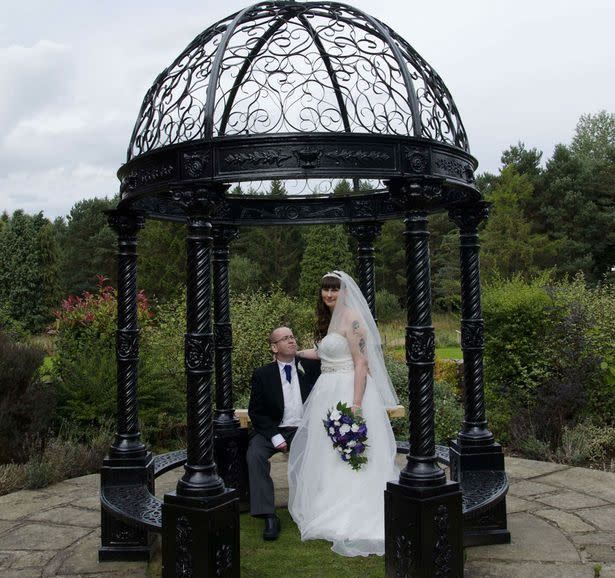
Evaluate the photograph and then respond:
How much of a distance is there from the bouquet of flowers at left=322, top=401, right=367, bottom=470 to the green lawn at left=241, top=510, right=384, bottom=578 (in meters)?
0.72

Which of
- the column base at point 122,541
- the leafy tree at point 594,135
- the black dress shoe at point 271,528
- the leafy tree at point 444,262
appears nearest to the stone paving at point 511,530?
the column base at point 122,541

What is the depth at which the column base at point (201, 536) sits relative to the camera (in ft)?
13.4

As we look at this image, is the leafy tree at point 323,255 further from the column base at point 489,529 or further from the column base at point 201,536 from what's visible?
the column base at point 201,536

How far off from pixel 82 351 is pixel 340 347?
19.3 ft

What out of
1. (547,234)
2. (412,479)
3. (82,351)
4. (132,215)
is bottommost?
(412,479)

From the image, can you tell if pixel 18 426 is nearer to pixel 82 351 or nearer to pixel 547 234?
pixel 82 351

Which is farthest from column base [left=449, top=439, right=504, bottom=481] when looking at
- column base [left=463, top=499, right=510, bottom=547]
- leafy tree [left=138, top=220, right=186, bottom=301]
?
leafy tree [left=138, top=220, right=186, bottom=301]

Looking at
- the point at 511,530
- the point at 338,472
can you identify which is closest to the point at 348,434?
the point at 338,472

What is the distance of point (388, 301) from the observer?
91.2ft

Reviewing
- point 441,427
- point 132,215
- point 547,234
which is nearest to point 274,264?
point 547,234

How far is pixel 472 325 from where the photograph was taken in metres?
5.73

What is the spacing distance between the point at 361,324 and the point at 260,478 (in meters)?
1.60

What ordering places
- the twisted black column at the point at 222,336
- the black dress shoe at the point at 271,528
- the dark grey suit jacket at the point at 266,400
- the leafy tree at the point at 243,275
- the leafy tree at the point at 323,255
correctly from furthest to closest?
the leafy tree at the point at 243,275 < the leafy tree at the point at 323,255 < the twisted black column at the point at 222,336 < the dark grey suit jacket at the point at 266,400 < the black dress shoe at the point at 271,528

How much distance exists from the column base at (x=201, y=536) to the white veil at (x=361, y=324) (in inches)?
69.1
